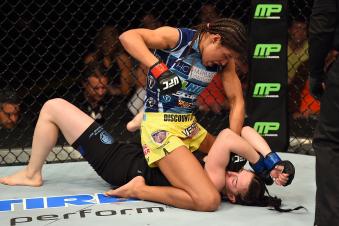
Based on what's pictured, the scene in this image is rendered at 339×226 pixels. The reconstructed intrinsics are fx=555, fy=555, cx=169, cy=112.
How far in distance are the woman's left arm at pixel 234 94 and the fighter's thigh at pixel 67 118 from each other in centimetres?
57

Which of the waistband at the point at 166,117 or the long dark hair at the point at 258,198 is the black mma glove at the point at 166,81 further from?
the long dark hair at the point at 258,198

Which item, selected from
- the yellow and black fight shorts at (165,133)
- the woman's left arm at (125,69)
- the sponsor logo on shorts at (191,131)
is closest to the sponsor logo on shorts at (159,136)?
the yellow and black fight shorts at (165,133)

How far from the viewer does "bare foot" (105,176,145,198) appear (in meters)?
2.11

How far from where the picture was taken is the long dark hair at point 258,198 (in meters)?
2.02

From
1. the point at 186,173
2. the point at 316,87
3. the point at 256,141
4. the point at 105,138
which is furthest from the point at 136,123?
the point at 316,87

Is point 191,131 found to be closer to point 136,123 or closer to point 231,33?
point 136,123

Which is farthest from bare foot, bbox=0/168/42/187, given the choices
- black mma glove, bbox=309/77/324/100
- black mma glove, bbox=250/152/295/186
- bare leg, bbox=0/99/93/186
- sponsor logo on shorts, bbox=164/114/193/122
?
black mma glove, bbox=309/77/324/100

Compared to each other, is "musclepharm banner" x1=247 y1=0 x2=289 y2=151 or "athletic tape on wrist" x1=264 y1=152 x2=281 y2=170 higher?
"musclepharm banner" x1=247 y1=0 x2=289 y2=151

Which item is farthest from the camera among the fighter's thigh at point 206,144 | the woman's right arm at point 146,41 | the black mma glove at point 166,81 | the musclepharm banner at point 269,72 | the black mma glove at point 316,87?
the musclepharm banner at point 269,72

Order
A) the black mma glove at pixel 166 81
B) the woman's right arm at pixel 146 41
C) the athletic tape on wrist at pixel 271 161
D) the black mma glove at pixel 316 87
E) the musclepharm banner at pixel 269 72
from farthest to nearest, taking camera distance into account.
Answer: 1. the musclepharm banner at pixel 269 72
2. the athletic tape on wrist at pixel 271 161
3. the woman's right arm at pixel 146 41
4. the black mma glove at pixel 166 81
5. the black mma glove at pixel 316 87

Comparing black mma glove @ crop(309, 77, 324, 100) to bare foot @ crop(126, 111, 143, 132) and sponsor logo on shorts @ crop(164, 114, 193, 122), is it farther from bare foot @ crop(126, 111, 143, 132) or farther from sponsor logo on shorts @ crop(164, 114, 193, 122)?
bare foot @ crop(126, 111, 143, 132)

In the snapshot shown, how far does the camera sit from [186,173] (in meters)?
2.02

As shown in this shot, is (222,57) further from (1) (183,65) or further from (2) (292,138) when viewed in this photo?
(2) (292,138)

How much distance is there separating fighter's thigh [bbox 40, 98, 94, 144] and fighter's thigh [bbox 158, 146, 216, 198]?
1.19 feet
